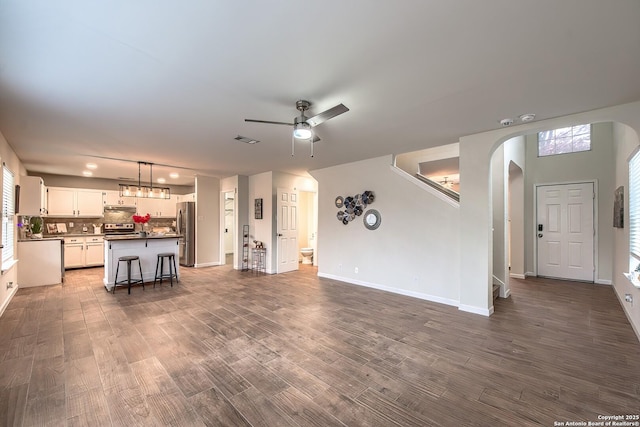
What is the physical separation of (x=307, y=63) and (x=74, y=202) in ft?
27.5

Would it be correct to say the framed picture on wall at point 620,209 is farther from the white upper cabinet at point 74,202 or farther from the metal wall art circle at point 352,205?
the white upper cabinet at point 74,202

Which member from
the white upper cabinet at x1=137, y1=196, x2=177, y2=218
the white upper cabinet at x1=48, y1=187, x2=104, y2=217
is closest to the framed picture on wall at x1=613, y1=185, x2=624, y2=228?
the white upper cabinet at x1=137, y1=196, x2=177, y2=218

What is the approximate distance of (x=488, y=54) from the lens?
1.99m

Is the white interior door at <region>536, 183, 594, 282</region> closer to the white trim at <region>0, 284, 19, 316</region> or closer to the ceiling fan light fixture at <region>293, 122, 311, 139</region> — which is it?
the ceiling fan light fixture at <region>293, 122, 311, 139</region>

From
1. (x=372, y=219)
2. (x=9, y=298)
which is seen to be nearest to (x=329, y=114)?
(x=372, y=219)

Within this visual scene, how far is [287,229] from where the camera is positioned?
23.2 ft

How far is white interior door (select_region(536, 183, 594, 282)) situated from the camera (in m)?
5.71

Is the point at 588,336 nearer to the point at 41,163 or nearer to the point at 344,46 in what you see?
the point at 344,46

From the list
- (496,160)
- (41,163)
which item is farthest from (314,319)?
(41,163)

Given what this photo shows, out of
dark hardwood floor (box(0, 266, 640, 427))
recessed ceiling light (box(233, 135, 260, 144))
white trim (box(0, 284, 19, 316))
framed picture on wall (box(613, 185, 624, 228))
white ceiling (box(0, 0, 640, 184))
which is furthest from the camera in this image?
framed picture on wall (box(613, 185, 624, 228))

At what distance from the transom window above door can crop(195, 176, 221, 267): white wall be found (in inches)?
333

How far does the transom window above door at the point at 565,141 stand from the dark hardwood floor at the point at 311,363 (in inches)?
133

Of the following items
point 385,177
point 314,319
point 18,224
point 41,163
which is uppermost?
point 41,163

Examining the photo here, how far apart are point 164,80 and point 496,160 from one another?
17.1 ft
